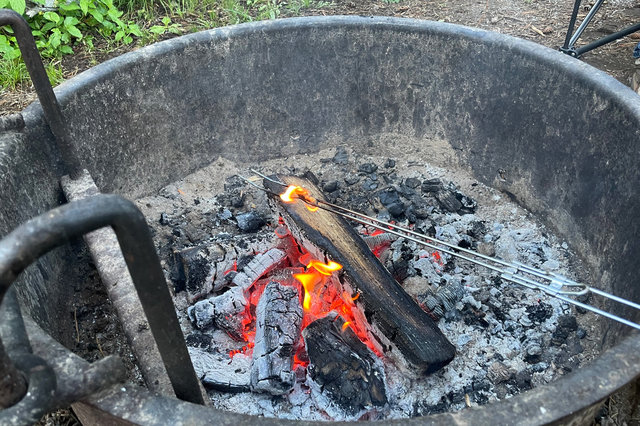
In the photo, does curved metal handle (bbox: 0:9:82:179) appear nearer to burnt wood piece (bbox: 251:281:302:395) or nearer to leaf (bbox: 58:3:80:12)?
burnt wood piece (bbox: 251:281:302:395)

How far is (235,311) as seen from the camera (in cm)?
241

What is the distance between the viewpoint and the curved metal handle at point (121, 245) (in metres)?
0.96

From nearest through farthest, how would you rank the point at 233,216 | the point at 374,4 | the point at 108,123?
the point at 108,123 → the point at 233,216 → the point at 374,4

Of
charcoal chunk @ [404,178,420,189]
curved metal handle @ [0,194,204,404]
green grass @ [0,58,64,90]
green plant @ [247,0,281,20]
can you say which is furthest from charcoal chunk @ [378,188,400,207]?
green grass @ [0,58,64,90]

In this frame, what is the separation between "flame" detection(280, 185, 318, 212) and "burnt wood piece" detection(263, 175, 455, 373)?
3cm

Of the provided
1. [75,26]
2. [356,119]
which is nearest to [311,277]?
[356,119]

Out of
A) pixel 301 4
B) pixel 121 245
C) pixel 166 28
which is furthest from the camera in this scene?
pixel 301 4

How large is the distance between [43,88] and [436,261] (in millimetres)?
2031

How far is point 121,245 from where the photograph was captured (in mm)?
1104

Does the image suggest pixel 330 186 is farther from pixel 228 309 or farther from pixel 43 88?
pixel 43 88

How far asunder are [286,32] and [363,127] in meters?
0.82

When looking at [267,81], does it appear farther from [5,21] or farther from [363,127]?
[5,21]

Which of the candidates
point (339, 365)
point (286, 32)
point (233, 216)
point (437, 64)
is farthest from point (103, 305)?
point (437, 64)

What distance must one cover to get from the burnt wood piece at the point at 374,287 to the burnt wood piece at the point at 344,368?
0.43 feet
